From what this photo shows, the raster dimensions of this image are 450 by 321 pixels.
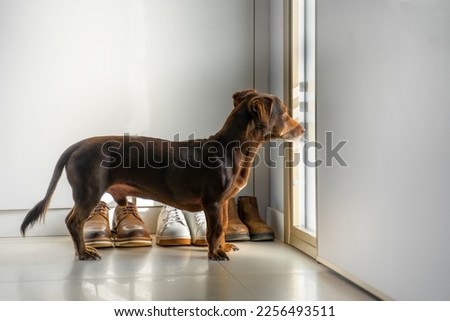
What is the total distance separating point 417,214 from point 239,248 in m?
1.18

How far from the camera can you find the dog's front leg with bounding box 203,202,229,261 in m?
2.21

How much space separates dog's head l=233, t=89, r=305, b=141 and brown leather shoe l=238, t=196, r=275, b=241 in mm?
627

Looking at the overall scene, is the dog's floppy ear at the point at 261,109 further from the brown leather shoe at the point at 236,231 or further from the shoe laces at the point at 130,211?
Answer: the shoe laces at the point at 130,211

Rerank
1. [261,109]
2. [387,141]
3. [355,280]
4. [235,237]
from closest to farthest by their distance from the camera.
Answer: [387,141], [355,280], [261,109], [235,237]

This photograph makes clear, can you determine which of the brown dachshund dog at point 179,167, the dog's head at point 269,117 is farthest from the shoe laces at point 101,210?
the dog's head at point 269,117

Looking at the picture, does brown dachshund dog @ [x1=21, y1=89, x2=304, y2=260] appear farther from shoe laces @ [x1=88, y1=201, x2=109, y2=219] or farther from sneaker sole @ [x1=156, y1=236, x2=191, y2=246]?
shoe laces @ [x1=88, y1=201, x2=109, y2=219]

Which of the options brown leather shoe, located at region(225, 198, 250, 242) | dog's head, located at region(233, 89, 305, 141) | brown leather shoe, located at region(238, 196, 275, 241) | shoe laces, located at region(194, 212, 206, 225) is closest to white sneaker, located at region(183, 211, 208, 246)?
shoe laces, located at region(194, 212, 206, 225)

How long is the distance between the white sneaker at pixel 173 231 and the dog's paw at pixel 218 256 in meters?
0.31

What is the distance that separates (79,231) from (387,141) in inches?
46.1

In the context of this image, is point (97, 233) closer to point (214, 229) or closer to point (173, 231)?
point (173, 231)

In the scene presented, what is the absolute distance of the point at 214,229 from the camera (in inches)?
87.7

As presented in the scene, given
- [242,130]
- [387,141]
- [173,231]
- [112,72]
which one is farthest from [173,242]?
[387,141]

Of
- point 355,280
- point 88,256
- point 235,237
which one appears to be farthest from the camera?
point 235,237

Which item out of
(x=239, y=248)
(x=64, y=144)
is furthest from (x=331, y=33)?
(x=64, y=144)
